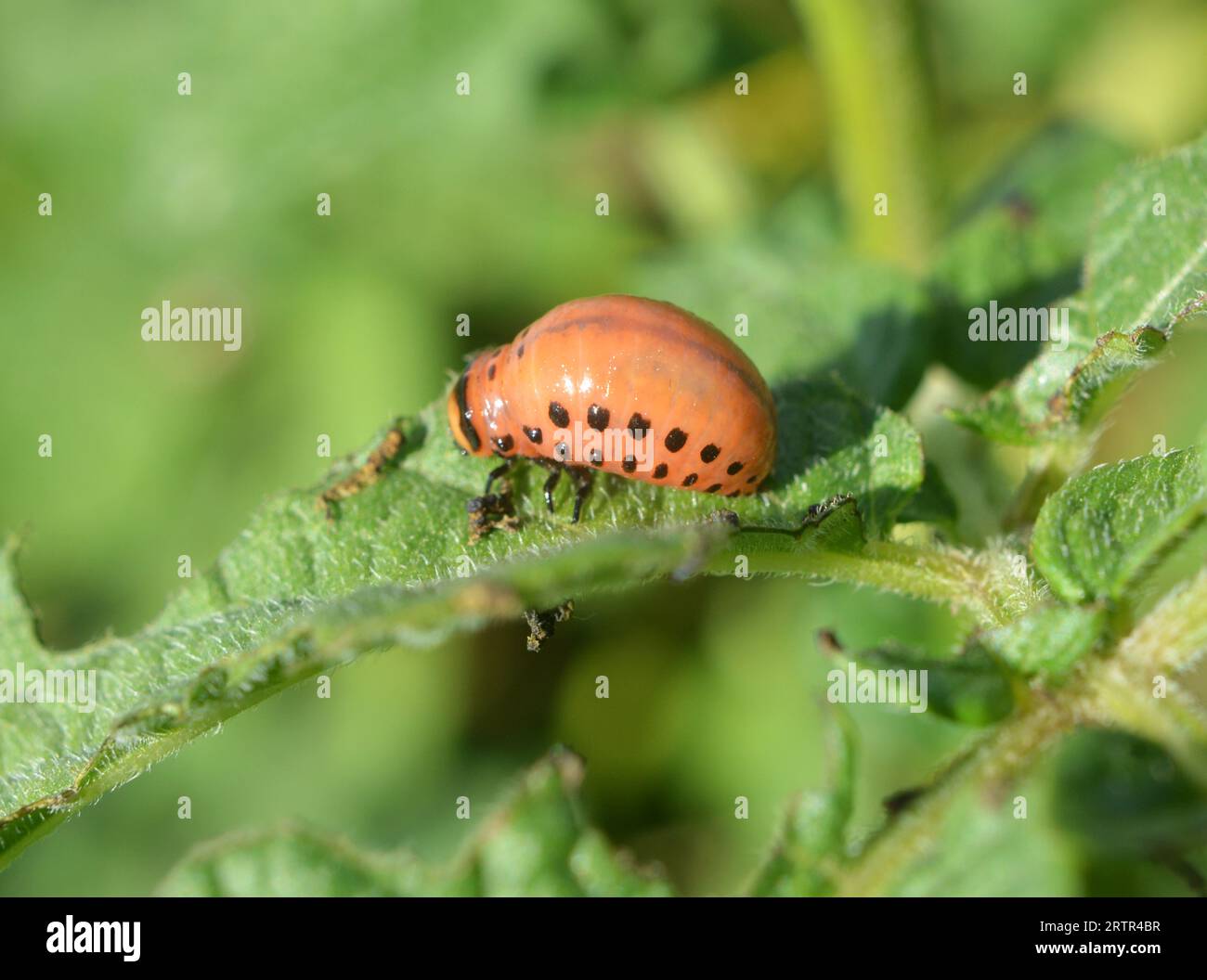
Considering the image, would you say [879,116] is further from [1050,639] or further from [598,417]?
[1050,639]

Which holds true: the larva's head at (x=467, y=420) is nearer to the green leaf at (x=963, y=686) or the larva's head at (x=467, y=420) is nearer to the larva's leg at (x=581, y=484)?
the larva's leg at (x=581, y=484)

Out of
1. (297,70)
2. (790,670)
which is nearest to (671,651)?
(790,670)

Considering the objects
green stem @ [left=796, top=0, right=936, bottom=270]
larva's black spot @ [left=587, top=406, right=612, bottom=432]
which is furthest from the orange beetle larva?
green stem @ [left=796, top=0, right=936, bottom=270]

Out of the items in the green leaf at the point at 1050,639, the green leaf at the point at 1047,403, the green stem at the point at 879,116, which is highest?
the green stem at the point at 879,116

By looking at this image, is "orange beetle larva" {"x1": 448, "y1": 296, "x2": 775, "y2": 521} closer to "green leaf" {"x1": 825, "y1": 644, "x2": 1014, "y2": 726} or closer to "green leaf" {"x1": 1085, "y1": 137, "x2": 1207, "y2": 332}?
"green leaf" {"x1": 825, "y1": 644, "x2": 1014, "y2": 726}

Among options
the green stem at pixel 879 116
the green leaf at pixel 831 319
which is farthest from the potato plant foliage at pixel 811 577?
the green stem at pixel 879 116

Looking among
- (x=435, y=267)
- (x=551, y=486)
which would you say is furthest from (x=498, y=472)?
(x=435, y=267)
